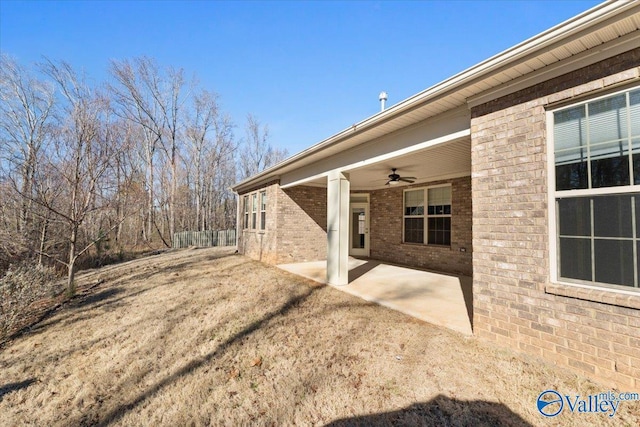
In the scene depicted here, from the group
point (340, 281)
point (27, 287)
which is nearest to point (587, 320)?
point (340, 281)

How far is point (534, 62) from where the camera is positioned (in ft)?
9.96

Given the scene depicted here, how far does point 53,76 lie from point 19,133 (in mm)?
7100

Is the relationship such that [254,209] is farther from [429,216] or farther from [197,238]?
[197,238]

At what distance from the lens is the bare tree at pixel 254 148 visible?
31547 mm

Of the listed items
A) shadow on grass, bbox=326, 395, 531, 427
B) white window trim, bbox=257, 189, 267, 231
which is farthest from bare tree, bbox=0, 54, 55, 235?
shadow on grass, bbox=326, 395, 531, 427

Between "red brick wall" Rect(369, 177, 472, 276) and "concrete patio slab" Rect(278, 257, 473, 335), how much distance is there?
680 mm

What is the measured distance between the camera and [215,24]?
8.88 meters

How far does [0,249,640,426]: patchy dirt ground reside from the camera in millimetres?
2633

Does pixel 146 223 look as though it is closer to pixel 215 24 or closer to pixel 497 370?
pixel 215 24

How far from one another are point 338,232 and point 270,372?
379 cm

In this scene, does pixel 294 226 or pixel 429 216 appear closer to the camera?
pixel 429 216

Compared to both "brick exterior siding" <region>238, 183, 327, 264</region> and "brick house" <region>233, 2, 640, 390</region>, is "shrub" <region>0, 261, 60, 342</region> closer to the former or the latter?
"brick exterior siding" <region>238, 183, 327, 264</region>

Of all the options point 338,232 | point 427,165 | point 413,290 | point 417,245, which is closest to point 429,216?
point 417,245

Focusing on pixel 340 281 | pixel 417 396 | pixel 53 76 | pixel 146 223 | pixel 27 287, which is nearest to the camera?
pixel 417 396
